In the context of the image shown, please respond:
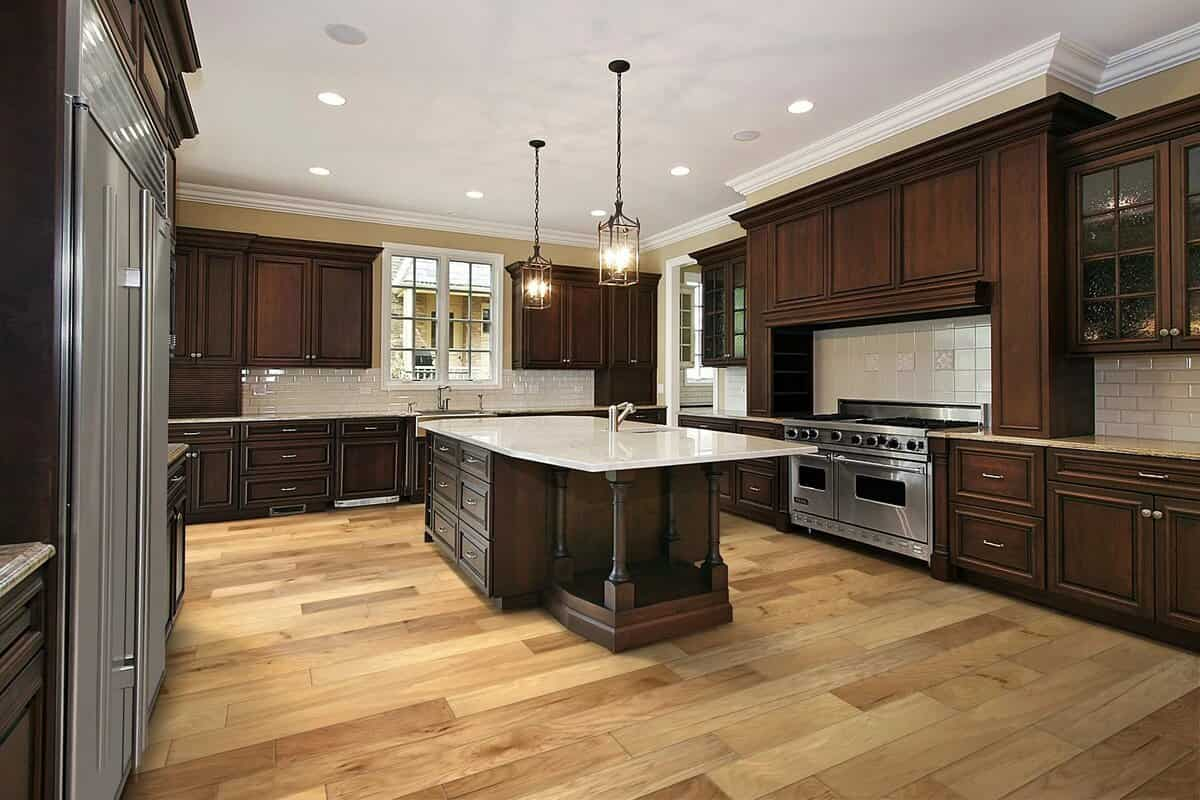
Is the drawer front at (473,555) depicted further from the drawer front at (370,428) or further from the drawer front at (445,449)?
the drawer front at (370,428)

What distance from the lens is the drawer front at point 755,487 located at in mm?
5172

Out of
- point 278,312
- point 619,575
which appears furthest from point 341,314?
point 619,575

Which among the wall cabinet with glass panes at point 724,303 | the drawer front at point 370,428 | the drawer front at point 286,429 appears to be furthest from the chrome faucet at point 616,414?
the drawer front at point 286,429

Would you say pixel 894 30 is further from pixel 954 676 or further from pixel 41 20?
pixel 41 20

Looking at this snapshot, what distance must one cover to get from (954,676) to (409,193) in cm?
563

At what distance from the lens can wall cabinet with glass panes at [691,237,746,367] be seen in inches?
240

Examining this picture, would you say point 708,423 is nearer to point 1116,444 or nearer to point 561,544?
point 561,544

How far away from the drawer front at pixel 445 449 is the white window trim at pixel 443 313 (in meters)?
2.41

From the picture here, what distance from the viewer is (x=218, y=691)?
8.04 ft

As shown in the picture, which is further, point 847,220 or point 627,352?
point 627,352

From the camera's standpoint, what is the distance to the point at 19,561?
1102 millimetres

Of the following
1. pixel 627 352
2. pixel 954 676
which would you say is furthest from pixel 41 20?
pixel 627 352

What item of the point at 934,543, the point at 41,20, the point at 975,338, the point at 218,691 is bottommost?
the point at 218,691

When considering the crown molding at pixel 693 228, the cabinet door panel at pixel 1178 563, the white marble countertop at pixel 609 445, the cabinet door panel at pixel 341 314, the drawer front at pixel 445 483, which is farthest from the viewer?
the crown molding at pixel 693 228
